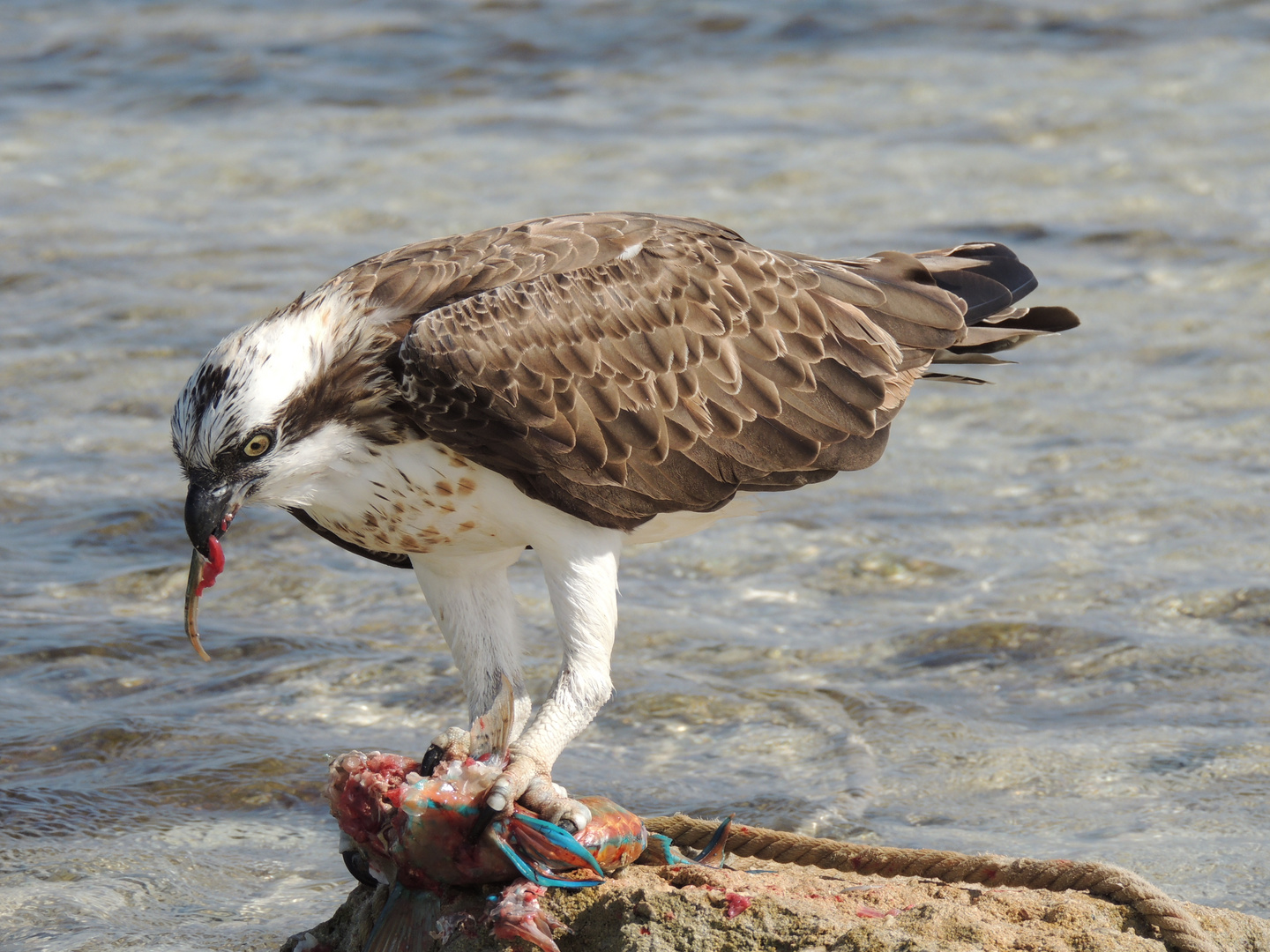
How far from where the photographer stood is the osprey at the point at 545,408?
13.8 ft

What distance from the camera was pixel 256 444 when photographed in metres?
4.13

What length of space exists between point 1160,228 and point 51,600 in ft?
26.9

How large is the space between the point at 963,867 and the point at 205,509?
214 centimetres

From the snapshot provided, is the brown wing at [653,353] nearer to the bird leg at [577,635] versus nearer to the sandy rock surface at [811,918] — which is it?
the bird leg at [577,635]

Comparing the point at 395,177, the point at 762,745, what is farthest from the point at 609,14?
the point at 762,745

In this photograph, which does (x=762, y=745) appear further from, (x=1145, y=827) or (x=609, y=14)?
(x=609, y=14)

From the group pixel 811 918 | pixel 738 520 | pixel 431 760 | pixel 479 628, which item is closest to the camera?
pixel 811 918

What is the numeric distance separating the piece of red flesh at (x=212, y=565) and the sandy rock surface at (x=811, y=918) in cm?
92

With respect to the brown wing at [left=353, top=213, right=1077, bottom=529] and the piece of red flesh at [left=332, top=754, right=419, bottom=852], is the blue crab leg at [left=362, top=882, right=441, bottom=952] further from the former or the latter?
the brown wing at [left=353, top=213, right=1077, bottom=529]

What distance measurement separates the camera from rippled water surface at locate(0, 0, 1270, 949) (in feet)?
17.7

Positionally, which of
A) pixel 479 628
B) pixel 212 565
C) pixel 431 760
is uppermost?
pixel 212 565

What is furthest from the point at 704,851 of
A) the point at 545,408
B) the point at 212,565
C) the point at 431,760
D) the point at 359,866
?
the point at 212,565

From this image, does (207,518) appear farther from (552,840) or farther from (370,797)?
(552,840)


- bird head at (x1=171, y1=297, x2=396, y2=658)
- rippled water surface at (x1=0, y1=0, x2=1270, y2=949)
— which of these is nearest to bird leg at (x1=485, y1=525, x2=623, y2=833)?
bird head at (x1=171, y1=297, x2=396, y2=658)
